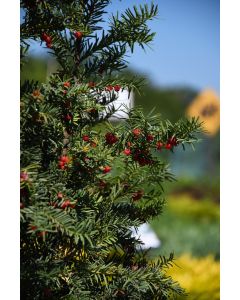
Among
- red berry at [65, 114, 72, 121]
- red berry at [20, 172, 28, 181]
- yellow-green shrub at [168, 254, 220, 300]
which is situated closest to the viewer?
red berry at [20, 172, 28, 181]

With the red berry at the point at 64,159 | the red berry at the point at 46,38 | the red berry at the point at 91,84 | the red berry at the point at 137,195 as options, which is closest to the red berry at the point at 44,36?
the red berry at the point at 46,38

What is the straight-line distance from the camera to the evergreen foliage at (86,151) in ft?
2.95

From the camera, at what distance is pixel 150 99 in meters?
7.80

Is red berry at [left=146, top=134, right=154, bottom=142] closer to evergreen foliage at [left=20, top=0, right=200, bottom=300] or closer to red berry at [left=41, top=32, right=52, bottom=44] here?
evergreen foliage at [left=20, top=0, right=200, bottom=300]

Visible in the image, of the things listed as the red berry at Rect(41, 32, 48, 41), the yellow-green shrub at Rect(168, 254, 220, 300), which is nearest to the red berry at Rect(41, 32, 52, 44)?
the red berry at Rect(41, 32, 48, 41)

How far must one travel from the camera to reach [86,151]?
921mm

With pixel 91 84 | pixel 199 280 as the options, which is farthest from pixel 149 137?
pixel 199 280

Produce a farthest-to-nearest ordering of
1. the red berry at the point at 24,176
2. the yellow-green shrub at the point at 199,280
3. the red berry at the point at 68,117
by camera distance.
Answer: the yellow-green shrub at the point at 199,280, the red berry at the point at 68,117, the red berry at the point at 24,176

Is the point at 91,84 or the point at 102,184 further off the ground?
the point at 91,84

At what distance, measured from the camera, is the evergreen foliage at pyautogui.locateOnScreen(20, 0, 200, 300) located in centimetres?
90

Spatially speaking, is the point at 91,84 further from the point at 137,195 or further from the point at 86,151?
the point at 137,195

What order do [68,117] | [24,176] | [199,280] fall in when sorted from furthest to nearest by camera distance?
[199,280] < [68,117] < [24,176]

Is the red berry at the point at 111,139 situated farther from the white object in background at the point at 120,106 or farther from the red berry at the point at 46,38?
the red berry at the point at 46,38
